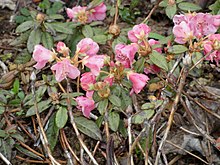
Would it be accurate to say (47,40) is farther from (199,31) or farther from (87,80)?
(199,31)

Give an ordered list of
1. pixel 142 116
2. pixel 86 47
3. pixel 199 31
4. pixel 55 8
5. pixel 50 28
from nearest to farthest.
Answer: pixel 142 116 < pixel 86 47 < pixel 199 31 < pixel 50 28 < pixel 55 8

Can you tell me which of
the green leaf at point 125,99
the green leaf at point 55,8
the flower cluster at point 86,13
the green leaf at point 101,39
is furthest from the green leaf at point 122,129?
the green leaf at point 55,8

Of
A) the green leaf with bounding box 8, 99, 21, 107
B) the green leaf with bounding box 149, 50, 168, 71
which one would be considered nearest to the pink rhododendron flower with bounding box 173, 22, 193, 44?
the green leaf with bounding box 149, 50, 168, 71

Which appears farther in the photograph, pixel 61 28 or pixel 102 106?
pixel 61 28

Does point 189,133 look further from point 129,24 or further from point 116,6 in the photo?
point 129,24

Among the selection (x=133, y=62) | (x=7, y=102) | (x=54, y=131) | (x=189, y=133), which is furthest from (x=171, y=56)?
(x=7, y=102)

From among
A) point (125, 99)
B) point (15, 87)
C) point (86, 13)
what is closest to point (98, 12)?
point (86, 13)

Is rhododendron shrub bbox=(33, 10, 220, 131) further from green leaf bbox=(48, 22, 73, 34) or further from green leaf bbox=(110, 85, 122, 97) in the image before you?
green leaf bbox=(48, 22, 73, 34)
